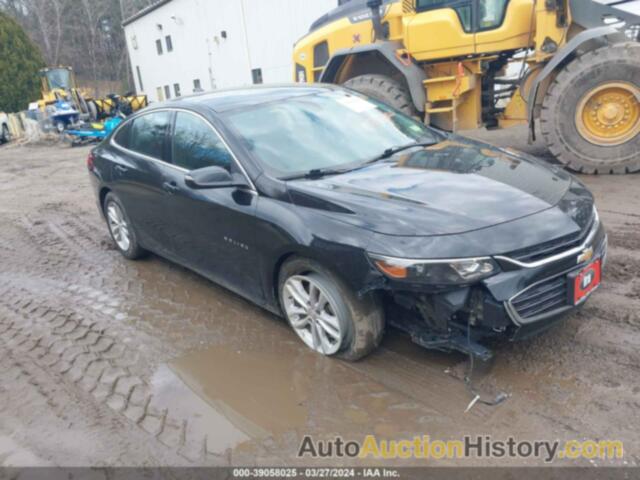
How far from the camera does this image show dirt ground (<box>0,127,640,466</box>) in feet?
8.42

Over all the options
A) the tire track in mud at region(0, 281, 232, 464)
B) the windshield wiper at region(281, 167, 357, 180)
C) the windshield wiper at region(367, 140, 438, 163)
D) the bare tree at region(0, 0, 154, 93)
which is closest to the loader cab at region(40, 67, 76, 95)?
the tire track in mud at region(0, 281, 232, 464)

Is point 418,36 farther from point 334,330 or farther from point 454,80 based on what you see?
point 334,330

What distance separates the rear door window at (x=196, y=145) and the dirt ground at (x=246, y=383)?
114 cm

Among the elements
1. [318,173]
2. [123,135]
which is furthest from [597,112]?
[123,135]

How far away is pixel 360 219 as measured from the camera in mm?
2775

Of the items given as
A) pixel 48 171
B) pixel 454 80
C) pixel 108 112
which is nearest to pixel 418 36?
pixel 454 80

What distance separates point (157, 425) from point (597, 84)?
6.28 metres

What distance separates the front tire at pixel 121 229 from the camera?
5.03 metres

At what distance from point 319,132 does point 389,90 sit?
14.2ft

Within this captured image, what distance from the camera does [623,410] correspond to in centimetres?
253

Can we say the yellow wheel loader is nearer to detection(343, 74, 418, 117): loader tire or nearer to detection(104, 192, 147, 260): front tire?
detection(343, 74, 418, 117): loader tire

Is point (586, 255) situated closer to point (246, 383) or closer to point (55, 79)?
point (246, 383)

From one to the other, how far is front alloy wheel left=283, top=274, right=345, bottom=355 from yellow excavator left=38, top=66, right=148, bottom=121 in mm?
20645

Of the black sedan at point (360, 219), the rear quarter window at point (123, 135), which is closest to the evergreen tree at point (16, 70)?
the rear quarter window at point (123, 135)
